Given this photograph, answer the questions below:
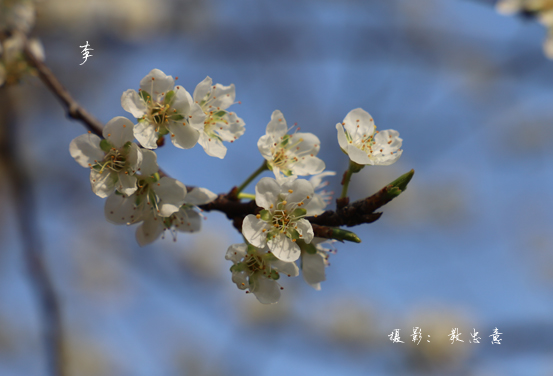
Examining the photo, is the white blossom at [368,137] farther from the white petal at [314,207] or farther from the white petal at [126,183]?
the white petal at [126,183]

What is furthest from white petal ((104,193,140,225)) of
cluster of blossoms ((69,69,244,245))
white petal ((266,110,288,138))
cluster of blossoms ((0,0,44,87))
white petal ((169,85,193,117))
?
cluster of blossoms ((0,0,44,87))

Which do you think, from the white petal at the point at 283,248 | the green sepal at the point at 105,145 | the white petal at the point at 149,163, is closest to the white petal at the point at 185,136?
the white petal at the point at 149,163

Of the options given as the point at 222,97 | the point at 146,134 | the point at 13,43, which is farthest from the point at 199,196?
the point at 13,43

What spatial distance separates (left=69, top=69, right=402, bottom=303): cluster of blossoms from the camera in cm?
142

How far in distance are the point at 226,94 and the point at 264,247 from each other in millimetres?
745

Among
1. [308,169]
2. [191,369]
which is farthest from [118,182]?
[191,369]

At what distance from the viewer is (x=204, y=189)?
1.52 meters

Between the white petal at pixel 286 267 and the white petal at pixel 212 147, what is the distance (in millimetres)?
450

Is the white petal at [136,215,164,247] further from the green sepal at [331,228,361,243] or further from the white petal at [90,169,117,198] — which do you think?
the green sepal at [331,228,361,243]

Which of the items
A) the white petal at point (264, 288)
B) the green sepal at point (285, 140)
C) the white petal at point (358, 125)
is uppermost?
the white petal at point (358, 125)

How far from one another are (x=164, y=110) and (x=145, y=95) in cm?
10

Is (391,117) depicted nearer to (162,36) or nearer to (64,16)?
(162,36)

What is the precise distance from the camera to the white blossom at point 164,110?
4.89 ft

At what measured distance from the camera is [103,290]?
845cm
